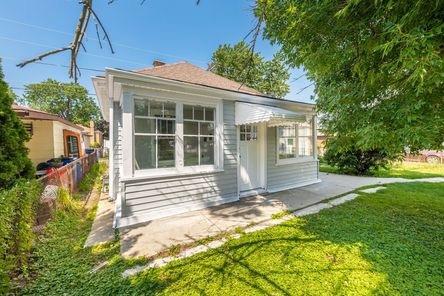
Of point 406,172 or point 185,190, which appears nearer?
point 185,190

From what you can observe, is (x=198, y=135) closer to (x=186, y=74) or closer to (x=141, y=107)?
(x=141, y=107)

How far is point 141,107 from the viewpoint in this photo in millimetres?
5188

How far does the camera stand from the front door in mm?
7250


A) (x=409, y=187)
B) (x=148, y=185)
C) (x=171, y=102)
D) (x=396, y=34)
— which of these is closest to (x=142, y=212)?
(x=148, y=185)

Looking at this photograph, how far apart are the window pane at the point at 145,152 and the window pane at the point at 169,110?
26.1 inches

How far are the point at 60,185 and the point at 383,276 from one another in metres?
6.94

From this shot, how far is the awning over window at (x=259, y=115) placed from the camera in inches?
237

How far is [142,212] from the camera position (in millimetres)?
5180

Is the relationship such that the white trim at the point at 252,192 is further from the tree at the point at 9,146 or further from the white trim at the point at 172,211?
the tree at the point at 9,146

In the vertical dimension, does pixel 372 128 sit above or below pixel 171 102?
below

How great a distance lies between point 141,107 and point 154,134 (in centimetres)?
69

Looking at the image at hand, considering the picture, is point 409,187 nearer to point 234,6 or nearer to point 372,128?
point 372,128

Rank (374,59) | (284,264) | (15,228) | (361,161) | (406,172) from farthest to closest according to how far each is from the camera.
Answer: (406,172)
(361,161)
(284,264)
(15,228)
(374,59)

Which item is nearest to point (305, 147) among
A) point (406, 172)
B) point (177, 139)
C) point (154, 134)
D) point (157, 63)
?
point (177, 139)
